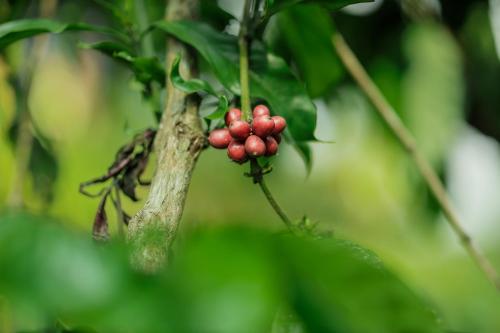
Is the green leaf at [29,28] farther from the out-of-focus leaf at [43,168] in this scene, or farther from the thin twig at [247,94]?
the out-of-focus leaf at [43,168]

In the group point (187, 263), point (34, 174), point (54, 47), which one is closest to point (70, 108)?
point (54, 47)

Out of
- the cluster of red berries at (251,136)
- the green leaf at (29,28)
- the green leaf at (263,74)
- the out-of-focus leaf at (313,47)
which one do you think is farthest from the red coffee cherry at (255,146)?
the out-of-focus leaf at (313,47)

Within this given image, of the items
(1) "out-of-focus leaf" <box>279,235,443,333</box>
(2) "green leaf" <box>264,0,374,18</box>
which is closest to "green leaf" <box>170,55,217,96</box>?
(2) "green leaf" <box>264,0,374,18</box>

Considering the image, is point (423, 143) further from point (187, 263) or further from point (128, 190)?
point (187, 263)

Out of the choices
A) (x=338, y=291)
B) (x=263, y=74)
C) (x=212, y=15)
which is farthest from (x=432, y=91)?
(x=338, y=291)

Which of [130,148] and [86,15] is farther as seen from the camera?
[86,15]

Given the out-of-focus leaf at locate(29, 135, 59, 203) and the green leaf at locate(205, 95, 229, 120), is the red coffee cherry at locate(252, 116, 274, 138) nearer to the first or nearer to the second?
the green leaf at locate(205, 95, 229, 120)

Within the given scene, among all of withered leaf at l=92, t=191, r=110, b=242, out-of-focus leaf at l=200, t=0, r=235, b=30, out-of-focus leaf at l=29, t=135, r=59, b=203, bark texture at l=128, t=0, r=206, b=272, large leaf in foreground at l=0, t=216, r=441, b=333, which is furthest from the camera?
out-of-focus leaf at l=29, t=135, r=59, b=203
